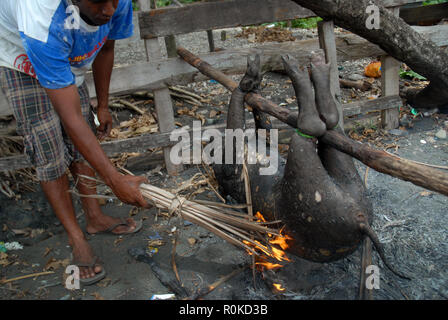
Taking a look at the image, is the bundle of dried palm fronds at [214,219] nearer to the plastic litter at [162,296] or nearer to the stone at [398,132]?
the plastic litter at [162,296]

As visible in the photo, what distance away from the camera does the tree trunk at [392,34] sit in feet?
10.6

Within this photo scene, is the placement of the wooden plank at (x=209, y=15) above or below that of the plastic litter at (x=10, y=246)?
above

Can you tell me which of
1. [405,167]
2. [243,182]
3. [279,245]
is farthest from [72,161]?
[405,167]

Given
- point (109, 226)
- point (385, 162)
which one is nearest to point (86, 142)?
point (109, 226)

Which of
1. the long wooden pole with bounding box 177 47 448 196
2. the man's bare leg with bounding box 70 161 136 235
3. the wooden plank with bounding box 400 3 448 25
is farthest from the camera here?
the wooden plank with bounding box 400 3 448 25

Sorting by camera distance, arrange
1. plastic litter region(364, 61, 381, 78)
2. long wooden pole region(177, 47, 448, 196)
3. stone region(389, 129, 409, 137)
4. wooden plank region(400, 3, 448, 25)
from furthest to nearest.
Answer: plastic litter region(364, 61, 381, 78) < wooden plank region(400, 3, 448, 25) < stone region(389, 129, 409, 137) < long wooden pole region(177, 47, 448, 196)

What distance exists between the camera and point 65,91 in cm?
223

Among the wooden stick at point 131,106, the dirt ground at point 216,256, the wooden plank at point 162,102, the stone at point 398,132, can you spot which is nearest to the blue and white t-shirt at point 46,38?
the wooden plank at point 162,102

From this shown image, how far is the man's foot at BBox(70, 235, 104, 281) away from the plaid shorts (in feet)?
1.80

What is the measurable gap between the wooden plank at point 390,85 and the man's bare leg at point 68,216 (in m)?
3.42

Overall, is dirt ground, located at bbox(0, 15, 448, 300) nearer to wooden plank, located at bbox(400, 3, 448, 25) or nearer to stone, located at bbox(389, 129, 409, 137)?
stone, located at bbox(389, 129, 409, 137)

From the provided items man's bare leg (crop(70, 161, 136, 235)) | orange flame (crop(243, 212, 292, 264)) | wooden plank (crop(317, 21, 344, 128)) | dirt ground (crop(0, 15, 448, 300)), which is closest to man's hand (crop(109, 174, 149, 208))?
dirt ground (crop(0, 15, 448, 300))

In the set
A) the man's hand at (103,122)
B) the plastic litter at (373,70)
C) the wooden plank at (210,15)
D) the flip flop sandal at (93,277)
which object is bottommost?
A: the flip flop sandal at (93,277)

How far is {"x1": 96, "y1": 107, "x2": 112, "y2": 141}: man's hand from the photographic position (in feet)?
10.7
